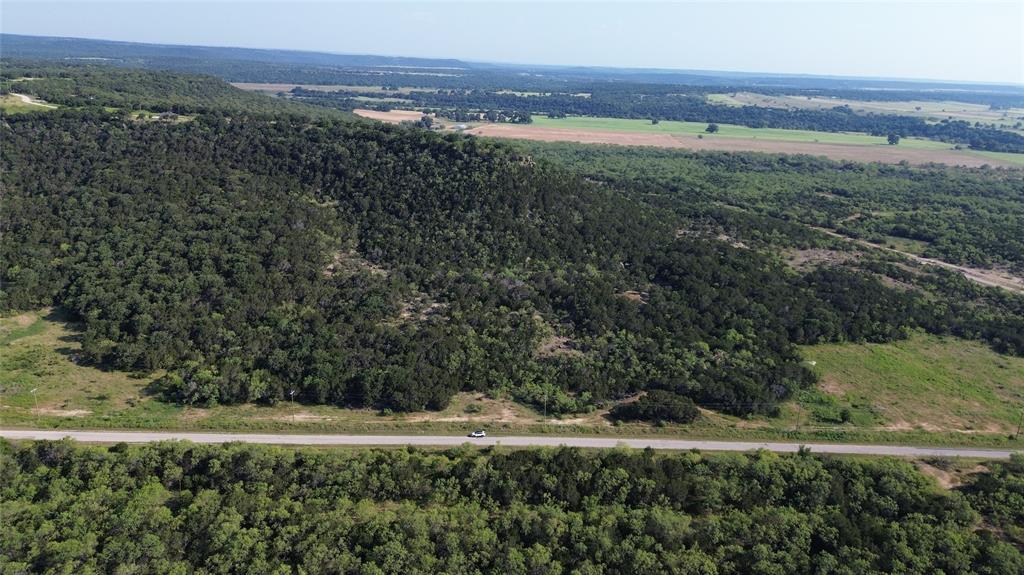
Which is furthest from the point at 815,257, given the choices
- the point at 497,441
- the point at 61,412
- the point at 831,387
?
the point at 61,412

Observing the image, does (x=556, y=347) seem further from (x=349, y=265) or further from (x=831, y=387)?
(x=349, y=265)

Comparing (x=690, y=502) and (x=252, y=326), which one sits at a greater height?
(x=252, y=326)

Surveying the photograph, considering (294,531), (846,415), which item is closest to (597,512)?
(294,531)

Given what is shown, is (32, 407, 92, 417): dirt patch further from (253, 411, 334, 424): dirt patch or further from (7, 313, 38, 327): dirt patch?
(7, 313, 38, 327): dirt patch

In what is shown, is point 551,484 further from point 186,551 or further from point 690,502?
point 186,551

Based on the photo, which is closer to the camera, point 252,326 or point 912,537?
point 912,537

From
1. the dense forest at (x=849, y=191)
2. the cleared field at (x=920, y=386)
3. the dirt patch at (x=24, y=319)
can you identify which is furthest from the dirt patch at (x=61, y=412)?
the dense forest at (x=849, y=191)

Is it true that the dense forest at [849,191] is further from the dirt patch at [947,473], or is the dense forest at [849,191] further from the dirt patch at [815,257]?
the dirt patch at [947,473]
